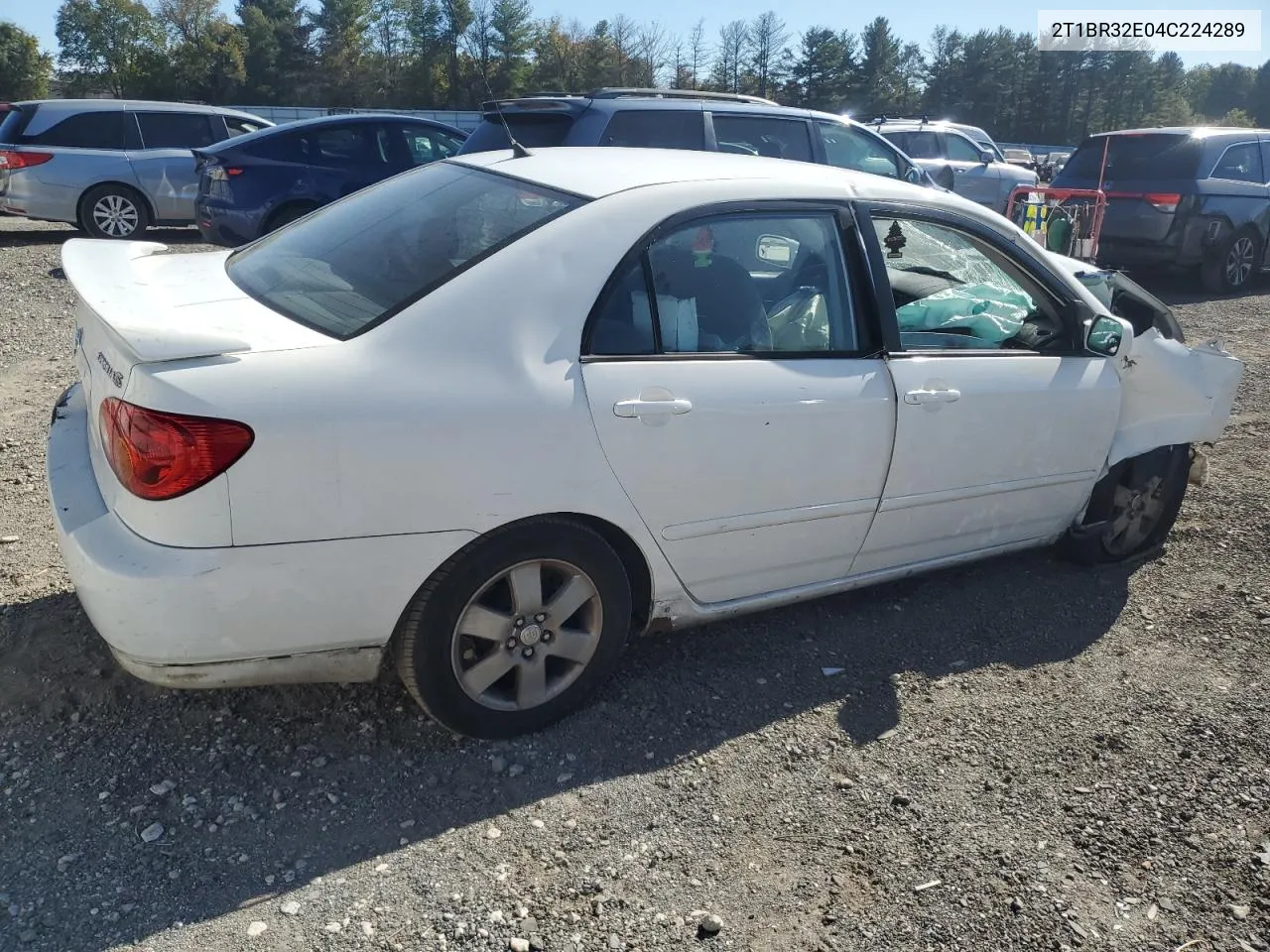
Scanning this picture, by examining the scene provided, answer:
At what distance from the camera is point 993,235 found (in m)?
3.69

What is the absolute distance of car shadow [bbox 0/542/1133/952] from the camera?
245cm

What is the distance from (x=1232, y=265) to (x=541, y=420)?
1096 cm

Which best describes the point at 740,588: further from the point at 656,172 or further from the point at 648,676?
the point at 656,172

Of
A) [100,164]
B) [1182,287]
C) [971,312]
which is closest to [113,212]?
[100,164]

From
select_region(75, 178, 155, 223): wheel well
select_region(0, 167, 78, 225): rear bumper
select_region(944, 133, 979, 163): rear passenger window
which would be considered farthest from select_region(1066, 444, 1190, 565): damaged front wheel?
select_region(944, 133, 979, 163): rear passenger window

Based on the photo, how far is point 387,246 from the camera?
311cm

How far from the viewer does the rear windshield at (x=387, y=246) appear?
2.83 meters

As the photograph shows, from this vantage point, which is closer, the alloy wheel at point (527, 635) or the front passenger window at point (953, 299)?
the alloy wheel at point (527, 635)

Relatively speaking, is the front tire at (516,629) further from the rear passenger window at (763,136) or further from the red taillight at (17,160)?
the red taillight at (17,160)

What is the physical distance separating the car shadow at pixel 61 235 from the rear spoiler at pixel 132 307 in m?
9.65

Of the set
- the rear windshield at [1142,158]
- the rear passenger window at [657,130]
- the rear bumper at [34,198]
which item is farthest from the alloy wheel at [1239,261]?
the rear bumper at [34,198]

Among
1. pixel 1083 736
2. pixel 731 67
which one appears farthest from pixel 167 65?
pixel 1083 736

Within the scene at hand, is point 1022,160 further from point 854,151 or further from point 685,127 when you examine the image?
point 685,127

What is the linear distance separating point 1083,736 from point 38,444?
4.65 meters
